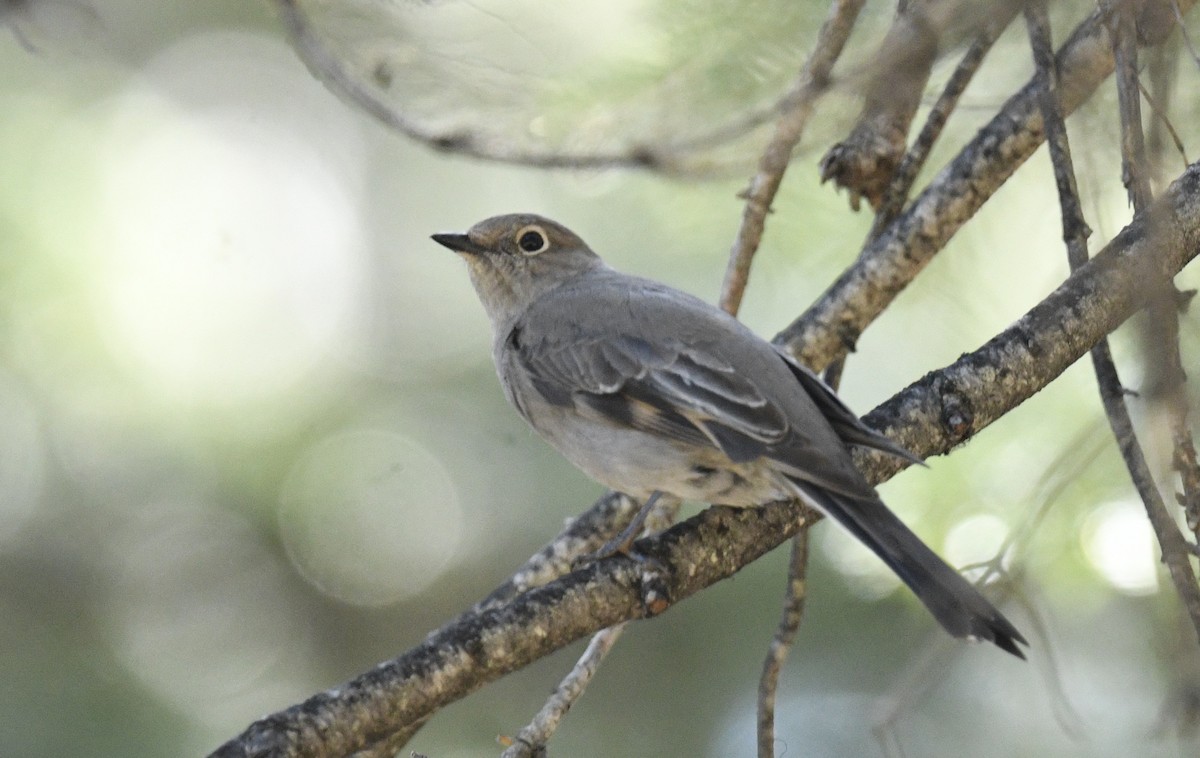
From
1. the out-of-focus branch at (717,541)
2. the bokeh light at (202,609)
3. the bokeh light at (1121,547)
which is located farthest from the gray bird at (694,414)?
the bokeh light at (202,609)

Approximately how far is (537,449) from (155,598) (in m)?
1.96

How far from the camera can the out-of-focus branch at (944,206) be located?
14.9ft

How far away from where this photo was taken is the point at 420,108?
4.06m

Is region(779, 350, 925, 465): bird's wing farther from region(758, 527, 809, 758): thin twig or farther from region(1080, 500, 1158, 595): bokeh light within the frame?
region(1080, 500, 1158, 595): bokeh light

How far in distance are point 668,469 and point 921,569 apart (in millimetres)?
958

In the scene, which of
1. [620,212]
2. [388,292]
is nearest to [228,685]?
[388,292]

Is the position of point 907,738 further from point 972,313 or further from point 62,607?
point 62,607

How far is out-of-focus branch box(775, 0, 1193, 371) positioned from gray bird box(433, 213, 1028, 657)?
1.66 feet

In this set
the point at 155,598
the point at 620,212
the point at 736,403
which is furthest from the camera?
the point at 620,212

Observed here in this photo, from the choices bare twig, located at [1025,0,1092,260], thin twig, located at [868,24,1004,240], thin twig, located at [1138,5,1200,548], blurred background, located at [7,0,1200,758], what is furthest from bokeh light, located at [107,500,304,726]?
thin twig, located at [1138,5,1200,548]

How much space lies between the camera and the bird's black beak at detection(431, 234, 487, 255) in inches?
206

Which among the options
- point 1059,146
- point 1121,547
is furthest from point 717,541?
point 1121,547

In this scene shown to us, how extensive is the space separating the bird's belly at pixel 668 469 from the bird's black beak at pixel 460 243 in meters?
1.27

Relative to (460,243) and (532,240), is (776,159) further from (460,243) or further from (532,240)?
(460,243)
